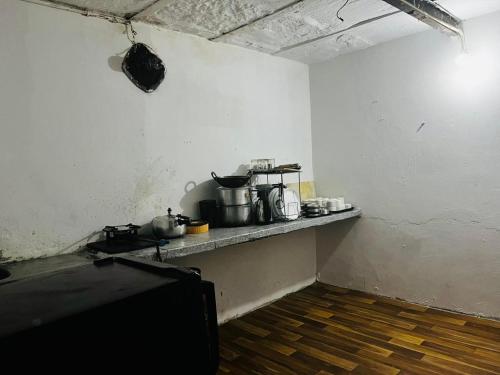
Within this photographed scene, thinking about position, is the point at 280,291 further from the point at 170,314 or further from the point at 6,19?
the point at 6,19

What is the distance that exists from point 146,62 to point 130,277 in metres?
1.73

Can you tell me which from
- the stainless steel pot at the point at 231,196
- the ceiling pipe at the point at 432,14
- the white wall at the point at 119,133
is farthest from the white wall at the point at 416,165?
the stainless steel pot at the point at 231,196

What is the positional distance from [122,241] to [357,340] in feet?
5.33

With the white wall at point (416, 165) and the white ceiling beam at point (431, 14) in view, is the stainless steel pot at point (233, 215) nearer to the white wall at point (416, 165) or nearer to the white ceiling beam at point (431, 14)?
the white wall at point (416, 165)

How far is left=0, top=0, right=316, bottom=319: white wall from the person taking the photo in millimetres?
1905

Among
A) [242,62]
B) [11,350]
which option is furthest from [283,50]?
[11,350]

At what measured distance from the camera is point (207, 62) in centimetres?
275

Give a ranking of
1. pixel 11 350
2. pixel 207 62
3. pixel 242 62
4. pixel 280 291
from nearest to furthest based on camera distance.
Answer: pixel 11 350 → pixel 207 62 → pixel 242 62 → pixel 280 291

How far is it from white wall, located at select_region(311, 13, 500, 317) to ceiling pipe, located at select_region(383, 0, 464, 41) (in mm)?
185

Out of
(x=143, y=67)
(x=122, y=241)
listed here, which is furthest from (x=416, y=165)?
(x=122, y=241)

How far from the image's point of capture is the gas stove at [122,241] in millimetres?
1979

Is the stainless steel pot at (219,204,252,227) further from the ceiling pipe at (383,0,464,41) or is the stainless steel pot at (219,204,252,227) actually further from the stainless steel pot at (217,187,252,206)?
the ceiling pipe at (383,0,464,41)

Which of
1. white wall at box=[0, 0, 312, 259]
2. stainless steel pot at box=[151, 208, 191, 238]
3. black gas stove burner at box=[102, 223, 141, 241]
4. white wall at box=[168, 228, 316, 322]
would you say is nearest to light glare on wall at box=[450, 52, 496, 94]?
white wall at box=[0, 0, 312, 259]

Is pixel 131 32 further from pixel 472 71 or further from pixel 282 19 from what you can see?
pixel 472 71
